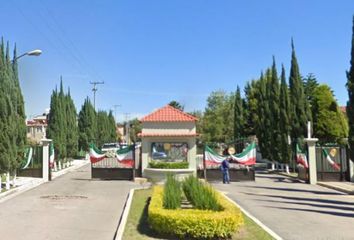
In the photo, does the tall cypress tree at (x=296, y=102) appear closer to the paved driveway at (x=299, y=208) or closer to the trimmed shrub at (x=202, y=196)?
the paved driveway at (x=299, y=208)

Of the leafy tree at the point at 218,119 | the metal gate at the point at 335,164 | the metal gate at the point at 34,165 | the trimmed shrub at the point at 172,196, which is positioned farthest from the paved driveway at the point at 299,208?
the leafy tree at the point at 218,119

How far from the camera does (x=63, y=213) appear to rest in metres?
15.6

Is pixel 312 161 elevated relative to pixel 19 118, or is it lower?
lower

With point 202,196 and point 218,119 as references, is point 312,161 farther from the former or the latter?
point 218,119

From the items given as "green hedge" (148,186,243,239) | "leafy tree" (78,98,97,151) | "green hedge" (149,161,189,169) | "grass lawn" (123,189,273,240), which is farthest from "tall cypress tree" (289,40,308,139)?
"leafy tree" (78,98,97,151)

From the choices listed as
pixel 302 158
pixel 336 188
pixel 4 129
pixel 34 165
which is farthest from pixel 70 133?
pixel 336 188

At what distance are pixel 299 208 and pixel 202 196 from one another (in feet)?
20.4

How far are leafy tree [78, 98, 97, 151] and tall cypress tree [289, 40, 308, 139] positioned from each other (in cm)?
3271

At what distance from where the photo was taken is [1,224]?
13.5 m

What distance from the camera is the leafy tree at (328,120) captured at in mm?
42594

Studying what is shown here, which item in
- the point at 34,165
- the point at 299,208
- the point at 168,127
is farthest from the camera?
the point at 34,165

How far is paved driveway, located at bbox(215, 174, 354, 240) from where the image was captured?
41.4ft

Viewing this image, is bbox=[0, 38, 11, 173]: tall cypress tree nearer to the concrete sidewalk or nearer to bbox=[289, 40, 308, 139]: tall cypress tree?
the concrete sidewalk

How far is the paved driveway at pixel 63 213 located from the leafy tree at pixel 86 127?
116 ft
